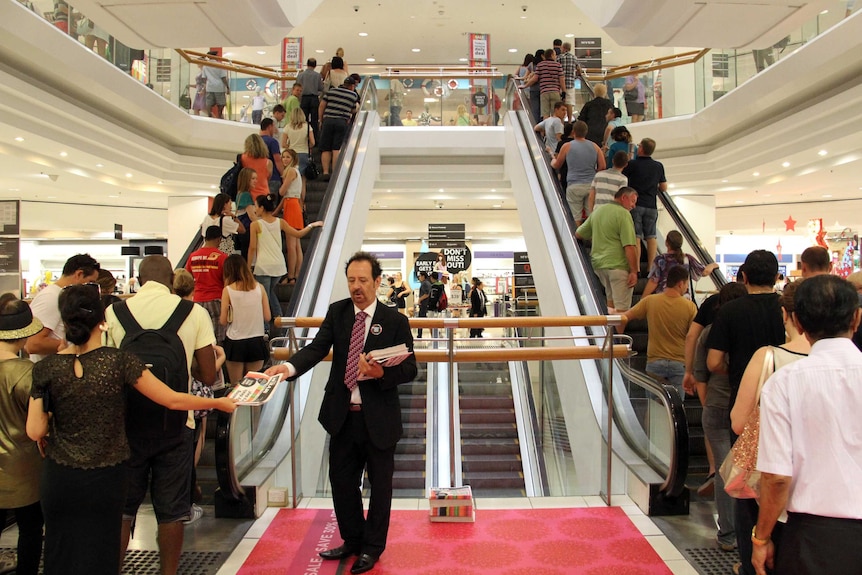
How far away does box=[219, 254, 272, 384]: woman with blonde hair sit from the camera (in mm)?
4781

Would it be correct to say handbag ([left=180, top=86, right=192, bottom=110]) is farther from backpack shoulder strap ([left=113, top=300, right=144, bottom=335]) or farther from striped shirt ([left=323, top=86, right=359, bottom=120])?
backpack shoulder strap ([left=113, top=300, right=144, bottom=335])

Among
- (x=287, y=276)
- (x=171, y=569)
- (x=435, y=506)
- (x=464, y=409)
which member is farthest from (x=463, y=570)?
(x=464, y=409)

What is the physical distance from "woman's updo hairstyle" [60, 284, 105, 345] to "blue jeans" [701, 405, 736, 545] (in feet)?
9.38

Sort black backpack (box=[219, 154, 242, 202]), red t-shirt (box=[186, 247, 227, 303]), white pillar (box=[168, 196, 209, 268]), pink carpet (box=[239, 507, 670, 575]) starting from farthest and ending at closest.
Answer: white pillar (box=[168, 196, 209, 268]) < black backpack (box=[219, 154, 242, 202]) < red t-shirt (box=[186, 247, 227, 303]) < pink carpet (box=[239, 507, 670, 575])

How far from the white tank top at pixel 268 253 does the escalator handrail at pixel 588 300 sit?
2.60 meters

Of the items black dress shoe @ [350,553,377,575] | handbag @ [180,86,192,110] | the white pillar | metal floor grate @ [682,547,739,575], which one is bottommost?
metal floor grate @ [682,547,739,575]

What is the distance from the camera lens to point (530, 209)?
9.15 meters

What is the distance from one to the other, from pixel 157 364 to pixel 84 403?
1.49 ft

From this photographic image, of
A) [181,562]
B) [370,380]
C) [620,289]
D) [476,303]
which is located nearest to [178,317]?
[370,380]

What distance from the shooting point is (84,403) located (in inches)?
96.3

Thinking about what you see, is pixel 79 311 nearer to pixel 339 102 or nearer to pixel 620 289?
pixel 620 289

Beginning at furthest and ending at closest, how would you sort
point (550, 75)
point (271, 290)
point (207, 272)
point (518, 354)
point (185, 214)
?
point (185, 214), point (550, 75), point (271, 290), point (207, 272), point (518, 354)

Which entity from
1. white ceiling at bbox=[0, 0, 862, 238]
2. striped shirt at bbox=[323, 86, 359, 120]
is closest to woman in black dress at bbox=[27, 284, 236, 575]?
white ceiling at bbox=[0, 0, 862, 238]

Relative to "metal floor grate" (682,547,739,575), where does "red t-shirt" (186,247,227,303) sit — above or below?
above
